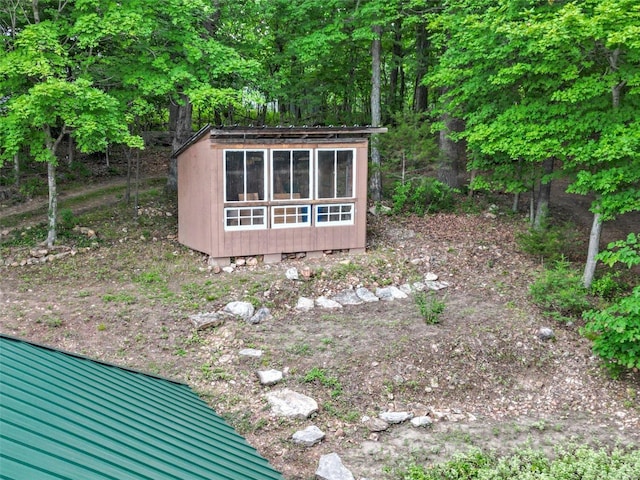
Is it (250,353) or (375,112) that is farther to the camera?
(375,112)

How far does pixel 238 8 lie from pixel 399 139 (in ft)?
17.7

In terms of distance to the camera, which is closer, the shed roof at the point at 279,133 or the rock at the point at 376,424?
the rock at the point at 376,424

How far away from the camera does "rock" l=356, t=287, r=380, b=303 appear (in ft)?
31.7

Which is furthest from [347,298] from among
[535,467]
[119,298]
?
[535,467]

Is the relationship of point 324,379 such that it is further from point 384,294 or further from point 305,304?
point 384,294

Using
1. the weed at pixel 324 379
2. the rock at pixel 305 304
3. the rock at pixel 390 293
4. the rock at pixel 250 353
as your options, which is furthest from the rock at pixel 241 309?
the rock at pixel 390 293

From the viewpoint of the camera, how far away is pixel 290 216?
11016 mm

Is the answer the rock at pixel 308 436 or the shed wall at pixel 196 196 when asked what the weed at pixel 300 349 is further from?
the shed wall at pixel 196 196

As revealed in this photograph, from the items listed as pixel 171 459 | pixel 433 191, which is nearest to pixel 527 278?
pixel 433 191

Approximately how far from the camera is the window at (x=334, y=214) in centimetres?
1125

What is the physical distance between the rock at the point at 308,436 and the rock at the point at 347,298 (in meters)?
3.60

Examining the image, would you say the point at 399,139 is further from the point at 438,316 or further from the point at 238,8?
the point at 438,316

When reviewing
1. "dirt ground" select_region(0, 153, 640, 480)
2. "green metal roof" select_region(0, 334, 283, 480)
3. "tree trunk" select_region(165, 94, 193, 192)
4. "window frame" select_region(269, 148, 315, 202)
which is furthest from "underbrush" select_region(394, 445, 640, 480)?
"tree trunk" select_region(165, 94, 193, 192)

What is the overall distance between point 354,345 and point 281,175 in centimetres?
433
